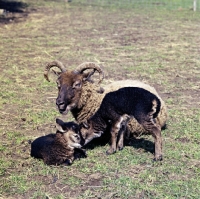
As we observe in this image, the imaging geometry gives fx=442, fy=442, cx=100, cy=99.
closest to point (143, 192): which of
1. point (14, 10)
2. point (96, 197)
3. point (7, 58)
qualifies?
point (96, 197)

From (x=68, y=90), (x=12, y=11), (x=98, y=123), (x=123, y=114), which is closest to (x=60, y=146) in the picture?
(x=98, y=123)

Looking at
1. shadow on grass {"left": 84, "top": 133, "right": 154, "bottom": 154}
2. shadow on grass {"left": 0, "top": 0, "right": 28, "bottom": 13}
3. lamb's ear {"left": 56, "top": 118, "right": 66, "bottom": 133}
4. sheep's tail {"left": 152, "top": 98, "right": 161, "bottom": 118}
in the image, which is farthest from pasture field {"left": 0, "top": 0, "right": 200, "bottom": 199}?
shadow on grass {"left": 0, "top": 0, "right": 28, "bottom": 13}

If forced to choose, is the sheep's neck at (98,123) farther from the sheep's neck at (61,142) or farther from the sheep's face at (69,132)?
the sheep's neck at (61,142)

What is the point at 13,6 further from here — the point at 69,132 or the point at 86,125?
the point at 69,132

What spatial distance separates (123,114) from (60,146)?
1042mm

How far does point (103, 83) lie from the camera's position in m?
9.92

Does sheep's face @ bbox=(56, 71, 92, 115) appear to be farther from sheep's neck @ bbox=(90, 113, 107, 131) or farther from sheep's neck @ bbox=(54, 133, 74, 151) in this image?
sheep's neck @ bbox=(54, 133, 74, 151)

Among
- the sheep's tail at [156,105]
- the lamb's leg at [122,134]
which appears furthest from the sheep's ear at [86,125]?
the sheep's tail at [156,105]

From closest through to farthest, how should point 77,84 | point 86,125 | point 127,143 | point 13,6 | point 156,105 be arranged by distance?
point 156,105 < point 86,125 < point 77,84 < point 127,143 < point 13,6

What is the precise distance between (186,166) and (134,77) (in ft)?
16.4

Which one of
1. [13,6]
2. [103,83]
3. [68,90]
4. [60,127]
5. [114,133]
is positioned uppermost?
[13,6]

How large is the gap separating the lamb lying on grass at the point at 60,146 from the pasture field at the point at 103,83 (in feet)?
0.41

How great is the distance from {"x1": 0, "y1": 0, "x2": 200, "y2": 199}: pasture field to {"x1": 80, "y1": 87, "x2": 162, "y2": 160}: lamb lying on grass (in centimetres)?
25

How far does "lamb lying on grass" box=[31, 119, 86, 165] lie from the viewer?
5809mm
